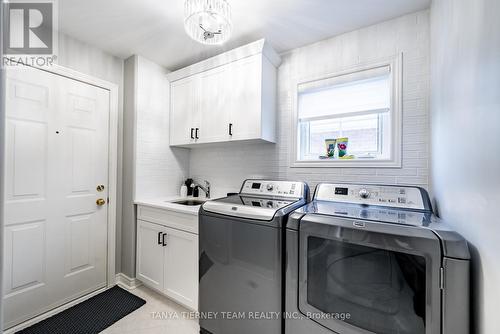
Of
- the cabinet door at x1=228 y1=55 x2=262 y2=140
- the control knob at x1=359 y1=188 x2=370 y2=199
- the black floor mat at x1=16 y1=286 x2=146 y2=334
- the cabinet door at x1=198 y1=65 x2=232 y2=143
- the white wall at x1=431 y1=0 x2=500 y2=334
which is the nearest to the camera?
the white wall at x1=431 y1=0 x2=500 y2=334

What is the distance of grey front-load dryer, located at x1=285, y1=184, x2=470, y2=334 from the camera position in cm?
87

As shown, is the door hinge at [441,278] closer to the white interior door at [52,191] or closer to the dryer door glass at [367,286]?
the dryer door glass at [367,286]

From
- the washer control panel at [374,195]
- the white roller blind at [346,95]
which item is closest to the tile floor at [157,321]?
the washer control panel at [374,195]

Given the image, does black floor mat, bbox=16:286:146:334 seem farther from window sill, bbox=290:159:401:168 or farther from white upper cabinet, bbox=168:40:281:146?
window sill, bbox=290:159:401:168

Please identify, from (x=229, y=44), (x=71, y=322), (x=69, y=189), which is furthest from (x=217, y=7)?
(x=71, y=322)

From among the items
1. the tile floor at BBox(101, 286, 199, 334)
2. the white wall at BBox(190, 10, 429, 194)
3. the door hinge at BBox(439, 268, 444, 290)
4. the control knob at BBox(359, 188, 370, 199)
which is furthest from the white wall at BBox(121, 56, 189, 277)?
the door hinge at BBox(439, 268, 444, 290)

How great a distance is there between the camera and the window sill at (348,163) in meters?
1.71

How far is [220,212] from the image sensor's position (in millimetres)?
1503

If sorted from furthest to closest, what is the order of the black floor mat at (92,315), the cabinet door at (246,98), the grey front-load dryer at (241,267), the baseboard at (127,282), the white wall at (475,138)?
1. the baseboard at (127,282)
2. the cabinet door at (246,98)
3. the black floor mat at (92,315)
4. the grey front-load dryer at (241,267)
5. the white wall at (475,138)

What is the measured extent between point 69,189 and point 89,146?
449 millimetres

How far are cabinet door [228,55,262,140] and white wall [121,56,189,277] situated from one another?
3.29 feet

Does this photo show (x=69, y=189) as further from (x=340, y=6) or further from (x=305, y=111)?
(x=340, y=6)

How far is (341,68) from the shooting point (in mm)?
1920

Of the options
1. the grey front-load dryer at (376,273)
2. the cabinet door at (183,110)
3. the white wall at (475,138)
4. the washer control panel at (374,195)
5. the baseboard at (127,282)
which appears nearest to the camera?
the white wall at (475,138)
